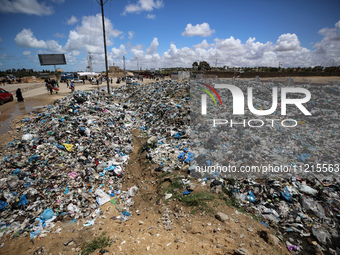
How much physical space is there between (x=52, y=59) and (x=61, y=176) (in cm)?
5560

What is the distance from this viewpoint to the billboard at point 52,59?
44.4 metres

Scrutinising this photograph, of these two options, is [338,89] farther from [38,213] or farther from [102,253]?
[38,213]

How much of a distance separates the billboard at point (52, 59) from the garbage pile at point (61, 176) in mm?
50316

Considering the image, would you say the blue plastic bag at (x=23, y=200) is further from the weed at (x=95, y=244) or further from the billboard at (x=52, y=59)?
the billboard at (x=52, y=59)

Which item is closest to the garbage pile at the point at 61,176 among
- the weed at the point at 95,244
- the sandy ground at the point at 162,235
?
the sandy ground at the point at 162,235

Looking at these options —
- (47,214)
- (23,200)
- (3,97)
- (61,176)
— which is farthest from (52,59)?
(47,214)

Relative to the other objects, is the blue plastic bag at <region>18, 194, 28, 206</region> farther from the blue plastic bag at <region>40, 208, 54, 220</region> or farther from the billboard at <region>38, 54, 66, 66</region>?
the billboard at <region>38, 54, 66, 66</region>

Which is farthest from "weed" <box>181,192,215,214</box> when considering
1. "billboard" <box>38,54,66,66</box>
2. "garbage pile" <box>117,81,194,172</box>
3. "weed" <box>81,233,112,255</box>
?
"billboard" <box>38,54,66,66</box>

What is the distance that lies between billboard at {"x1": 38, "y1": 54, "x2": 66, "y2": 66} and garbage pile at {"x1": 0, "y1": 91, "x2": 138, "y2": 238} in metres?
50.3

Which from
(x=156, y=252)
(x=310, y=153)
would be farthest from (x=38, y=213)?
(x=310, y=153)

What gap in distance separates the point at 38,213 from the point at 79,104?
6.90 m

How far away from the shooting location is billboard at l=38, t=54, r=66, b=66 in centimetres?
4444

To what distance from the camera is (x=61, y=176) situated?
494cm

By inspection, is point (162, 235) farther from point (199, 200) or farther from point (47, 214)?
point (47, 214)
